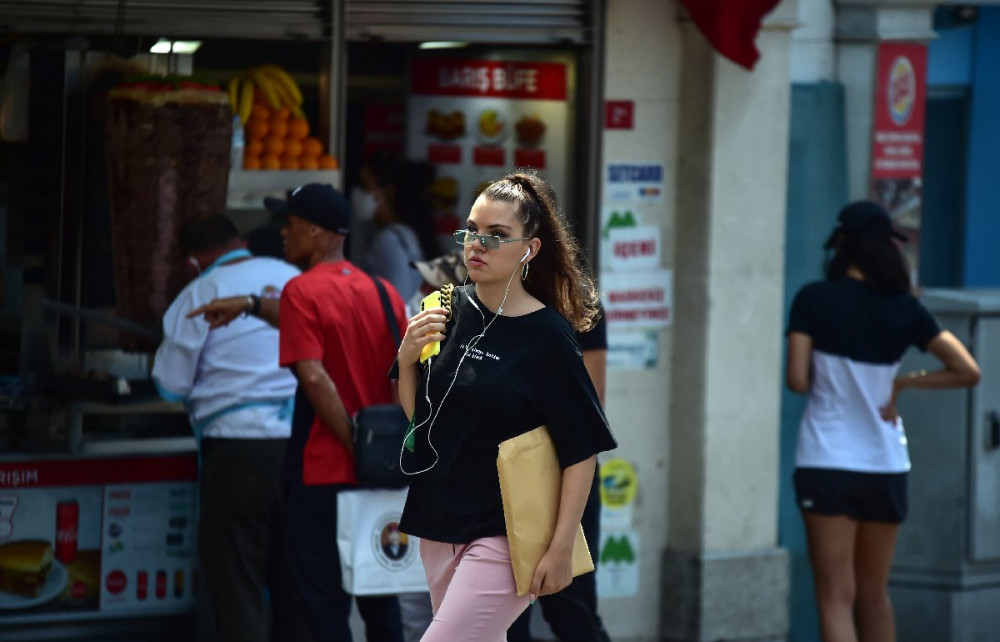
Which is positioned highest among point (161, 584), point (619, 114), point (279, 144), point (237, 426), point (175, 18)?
point (175, 18)

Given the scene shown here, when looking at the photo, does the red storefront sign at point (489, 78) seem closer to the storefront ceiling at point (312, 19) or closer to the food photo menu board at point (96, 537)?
the storefront ceiling at point (312, 19)

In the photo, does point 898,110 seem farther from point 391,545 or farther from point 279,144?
point 391,545

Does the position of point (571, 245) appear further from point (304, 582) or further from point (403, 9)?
point (403, 9)

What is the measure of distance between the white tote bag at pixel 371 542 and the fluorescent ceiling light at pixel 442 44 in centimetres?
234

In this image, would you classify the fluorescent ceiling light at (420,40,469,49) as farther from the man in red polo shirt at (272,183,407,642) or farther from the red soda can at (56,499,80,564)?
the red soda can at (56,499,80,564)

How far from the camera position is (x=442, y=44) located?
25.0 feet

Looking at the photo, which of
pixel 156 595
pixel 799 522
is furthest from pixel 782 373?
pixel 156 595

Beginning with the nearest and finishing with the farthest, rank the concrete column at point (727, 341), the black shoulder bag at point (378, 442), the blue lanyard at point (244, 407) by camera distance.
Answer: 1. the black shoulder bag at point (378, 442)
2. the blue lanyard at point (244, 407)
3. the concrete column at point (727, 341)

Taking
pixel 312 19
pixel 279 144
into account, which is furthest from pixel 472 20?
pixel 279 144

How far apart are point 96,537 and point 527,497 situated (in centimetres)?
306

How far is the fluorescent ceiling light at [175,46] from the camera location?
6574mm

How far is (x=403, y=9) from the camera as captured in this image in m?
6.91

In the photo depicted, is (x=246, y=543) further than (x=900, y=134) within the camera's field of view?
No

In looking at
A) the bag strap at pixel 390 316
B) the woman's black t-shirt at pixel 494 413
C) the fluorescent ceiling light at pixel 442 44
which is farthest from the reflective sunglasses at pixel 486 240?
the fluorescent ceiling light at pixel 442 44
